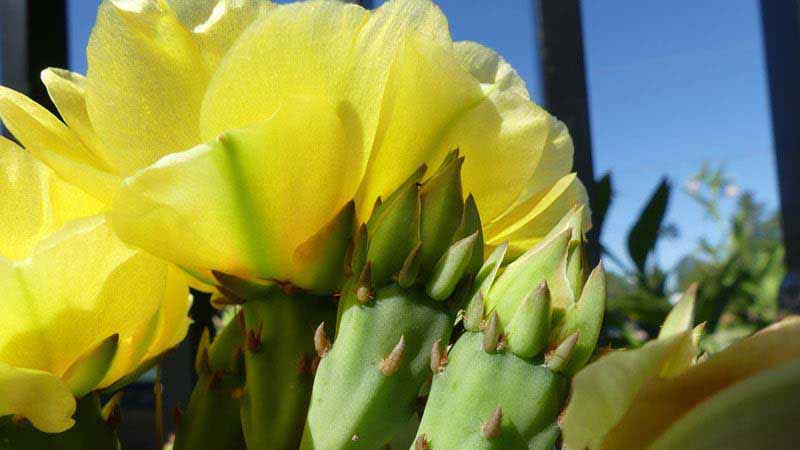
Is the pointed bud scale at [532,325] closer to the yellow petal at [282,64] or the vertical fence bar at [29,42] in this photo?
the yellow petal at [282,64]

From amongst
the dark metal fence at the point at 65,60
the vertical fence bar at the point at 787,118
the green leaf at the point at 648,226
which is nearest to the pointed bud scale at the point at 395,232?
the dark metal fence at the point at 65,60

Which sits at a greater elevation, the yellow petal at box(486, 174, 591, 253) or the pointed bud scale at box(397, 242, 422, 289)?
the pointed bud scale at box(397, 242, 422, 289)

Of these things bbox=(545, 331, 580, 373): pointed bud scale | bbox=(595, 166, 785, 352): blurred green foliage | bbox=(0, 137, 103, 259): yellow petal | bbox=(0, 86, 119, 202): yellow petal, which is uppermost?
bbox=(0, 86, 119, 202): yellow petal

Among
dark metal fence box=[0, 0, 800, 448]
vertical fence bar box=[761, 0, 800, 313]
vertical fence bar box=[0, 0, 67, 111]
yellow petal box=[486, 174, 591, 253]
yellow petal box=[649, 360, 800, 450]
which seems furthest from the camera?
vertical fence bar box=[761, 0, 800, 313]

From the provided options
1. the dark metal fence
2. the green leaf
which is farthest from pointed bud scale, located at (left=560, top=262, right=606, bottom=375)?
the green leaf

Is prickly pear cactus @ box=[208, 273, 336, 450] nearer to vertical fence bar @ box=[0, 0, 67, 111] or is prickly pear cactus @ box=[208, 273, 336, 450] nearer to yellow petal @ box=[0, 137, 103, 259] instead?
yellow petal @ box=[0, 137, 103, 259]

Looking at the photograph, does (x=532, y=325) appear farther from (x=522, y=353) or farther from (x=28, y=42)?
(x=28, y=42)

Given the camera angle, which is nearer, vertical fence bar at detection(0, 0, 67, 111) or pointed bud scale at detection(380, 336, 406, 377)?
pointed bud scale at detection(380, 336, 406, 377)
